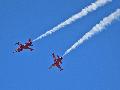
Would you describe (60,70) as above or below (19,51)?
below

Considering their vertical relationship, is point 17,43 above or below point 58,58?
above

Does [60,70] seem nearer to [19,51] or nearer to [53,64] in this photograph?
[53,64]

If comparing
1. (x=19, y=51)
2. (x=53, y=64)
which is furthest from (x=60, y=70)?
(x=19, y=51)

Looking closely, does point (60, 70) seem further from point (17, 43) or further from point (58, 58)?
point (17, 43)

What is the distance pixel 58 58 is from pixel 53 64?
1251 mm

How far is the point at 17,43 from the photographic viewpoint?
66.9 meters

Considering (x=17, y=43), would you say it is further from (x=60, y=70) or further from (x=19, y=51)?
(x=60, y=70)

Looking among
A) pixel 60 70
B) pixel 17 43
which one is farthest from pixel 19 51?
pixel 60 70

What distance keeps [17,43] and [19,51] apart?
1.01 meters

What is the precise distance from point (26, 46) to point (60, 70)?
5028mm

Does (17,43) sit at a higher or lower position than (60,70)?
higher

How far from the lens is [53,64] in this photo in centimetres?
6619

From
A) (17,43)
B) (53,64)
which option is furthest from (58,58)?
(17,43)

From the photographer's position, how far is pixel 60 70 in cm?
6588
